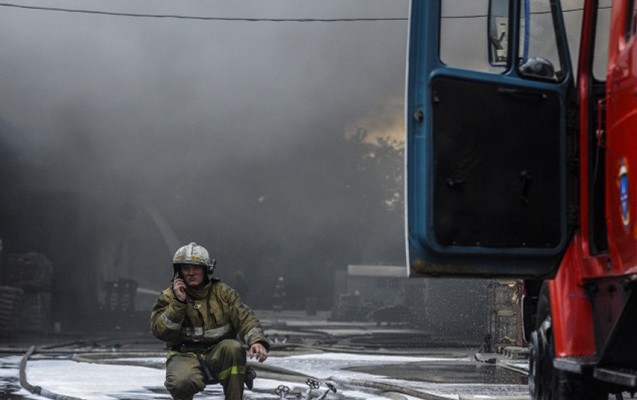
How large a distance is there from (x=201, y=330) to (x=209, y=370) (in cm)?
22

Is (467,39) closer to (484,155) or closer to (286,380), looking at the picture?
Result: (484,155)

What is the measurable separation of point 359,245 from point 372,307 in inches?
184

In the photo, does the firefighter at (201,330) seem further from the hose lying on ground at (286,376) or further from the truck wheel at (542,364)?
the hose lying on ground at (286,376)

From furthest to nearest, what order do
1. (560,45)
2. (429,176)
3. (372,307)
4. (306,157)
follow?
(372,307) < (306,157) < (560,45) < (429,176)

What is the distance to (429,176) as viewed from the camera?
469 centimetres

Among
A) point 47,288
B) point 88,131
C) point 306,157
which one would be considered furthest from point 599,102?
point 306,157

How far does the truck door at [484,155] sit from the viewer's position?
471cm

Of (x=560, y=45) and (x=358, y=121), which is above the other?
(x=358, y=121)

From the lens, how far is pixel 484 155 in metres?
4.75

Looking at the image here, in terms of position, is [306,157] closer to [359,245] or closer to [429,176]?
[359,245]

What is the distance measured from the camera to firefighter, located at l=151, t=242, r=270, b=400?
598 cm

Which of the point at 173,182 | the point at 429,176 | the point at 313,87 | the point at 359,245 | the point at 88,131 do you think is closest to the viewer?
the point at 429,176

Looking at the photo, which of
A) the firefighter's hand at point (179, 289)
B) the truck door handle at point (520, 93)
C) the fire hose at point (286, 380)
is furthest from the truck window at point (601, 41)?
the fire hose at point (286, 380)

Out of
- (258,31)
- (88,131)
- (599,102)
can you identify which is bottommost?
(599,102)
